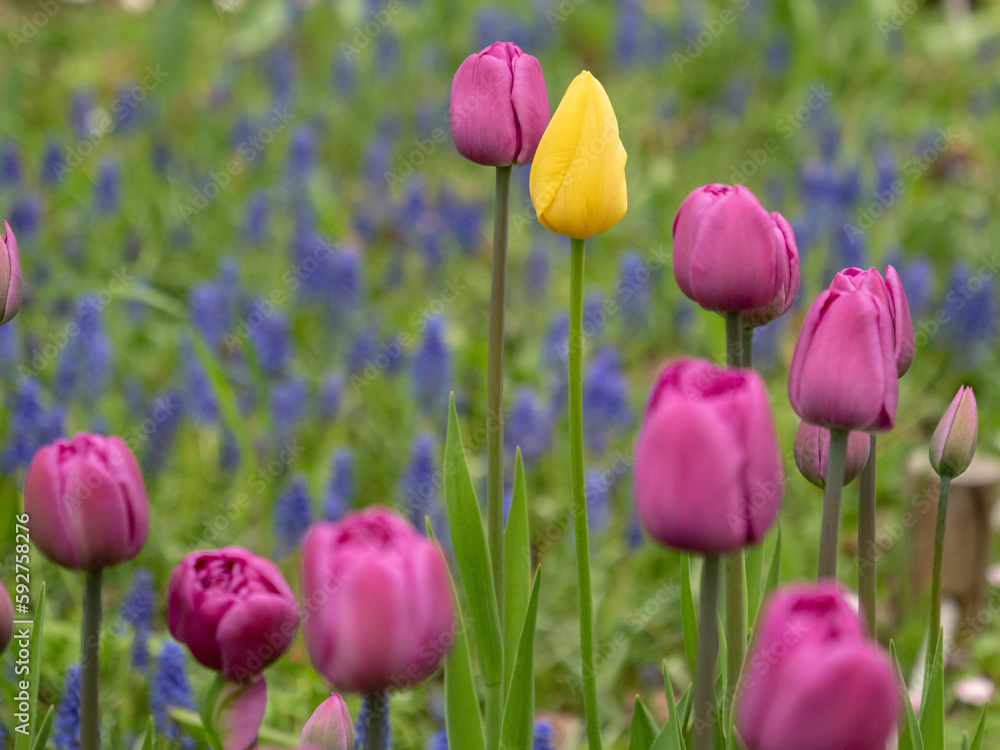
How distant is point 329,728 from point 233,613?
5.2 inches

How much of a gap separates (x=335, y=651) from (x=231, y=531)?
1.48 m

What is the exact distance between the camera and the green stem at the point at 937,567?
1.03 metres

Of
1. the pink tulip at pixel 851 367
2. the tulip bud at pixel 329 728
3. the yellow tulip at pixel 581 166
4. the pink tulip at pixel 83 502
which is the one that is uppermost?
the yellow tulip at pixel 581 166

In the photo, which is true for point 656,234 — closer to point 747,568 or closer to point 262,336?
point 262,336

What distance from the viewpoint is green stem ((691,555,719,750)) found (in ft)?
2.36

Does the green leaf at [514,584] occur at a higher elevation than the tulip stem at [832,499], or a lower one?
lower

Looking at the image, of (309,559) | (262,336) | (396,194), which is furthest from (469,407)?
(309,559)

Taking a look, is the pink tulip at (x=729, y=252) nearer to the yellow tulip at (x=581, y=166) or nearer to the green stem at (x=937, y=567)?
the yellow tulip at (x=581, y=166)

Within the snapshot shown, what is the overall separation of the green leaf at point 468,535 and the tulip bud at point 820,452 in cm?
30

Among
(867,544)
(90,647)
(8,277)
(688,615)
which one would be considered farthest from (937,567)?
(8,277)

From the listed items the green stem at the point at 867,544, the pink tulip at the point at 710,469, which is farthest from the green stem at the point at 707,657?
the green stem at the point at 867,544

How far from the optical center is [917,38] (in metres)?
A: 5.38

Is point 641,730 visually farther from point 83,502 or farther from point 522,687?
point 83,502

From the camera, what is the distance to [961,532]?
1.96 meters
